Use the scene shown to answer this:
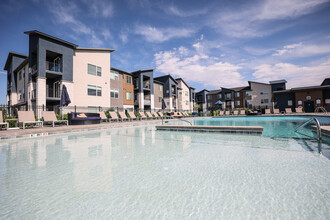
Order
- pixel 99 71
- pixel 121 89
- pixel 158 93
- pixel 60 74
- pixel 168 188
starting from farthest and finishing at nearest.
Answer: pixel 158 93 < pixel 121 89 < pixel 99 71 < pixel 60 74 < pixel 168 188

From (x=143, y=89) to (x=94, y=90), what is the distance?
9.72 m

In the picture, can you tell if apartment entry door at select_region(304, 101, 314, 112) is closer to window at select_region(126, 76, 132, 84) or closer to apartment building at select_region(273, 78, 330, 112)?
apartment building at select_region(273, 78, 330, 112)

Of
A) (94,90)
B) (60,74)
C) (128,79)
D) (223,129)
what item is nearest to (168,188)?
(223,129)

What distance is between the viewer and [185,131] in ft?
29.7

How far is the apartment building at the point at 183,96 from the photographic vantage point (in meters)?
38.6

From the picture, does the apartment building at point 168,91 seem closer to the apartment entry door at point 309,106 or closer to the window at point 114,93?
the window at point 114,93

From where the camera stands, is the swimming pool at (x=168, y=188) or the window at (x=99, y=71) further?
the window at (x=99, y=71)

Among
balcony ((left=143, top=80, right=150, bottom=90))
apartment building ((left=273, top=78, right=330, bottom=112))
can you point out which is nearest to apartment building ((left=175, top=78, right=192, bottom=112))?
balcony ((left=143, top=80, right=150, bottom=90))

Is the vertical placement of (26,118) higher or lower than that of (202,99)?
lower

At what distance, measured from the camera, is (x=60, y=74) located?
15.7m

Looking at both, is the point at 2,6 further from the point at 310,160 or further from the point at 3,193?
the point at 310,160

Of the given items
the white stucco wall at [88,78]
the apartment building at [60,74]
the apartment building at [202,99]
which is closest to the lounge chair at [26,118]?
the apartment building at [60,74]

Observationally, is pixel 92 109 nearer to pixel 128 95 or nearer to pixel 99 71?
pixel 99 71

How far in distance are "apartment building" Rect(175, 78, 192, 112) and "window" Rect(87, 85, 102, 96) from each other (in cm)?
2213
